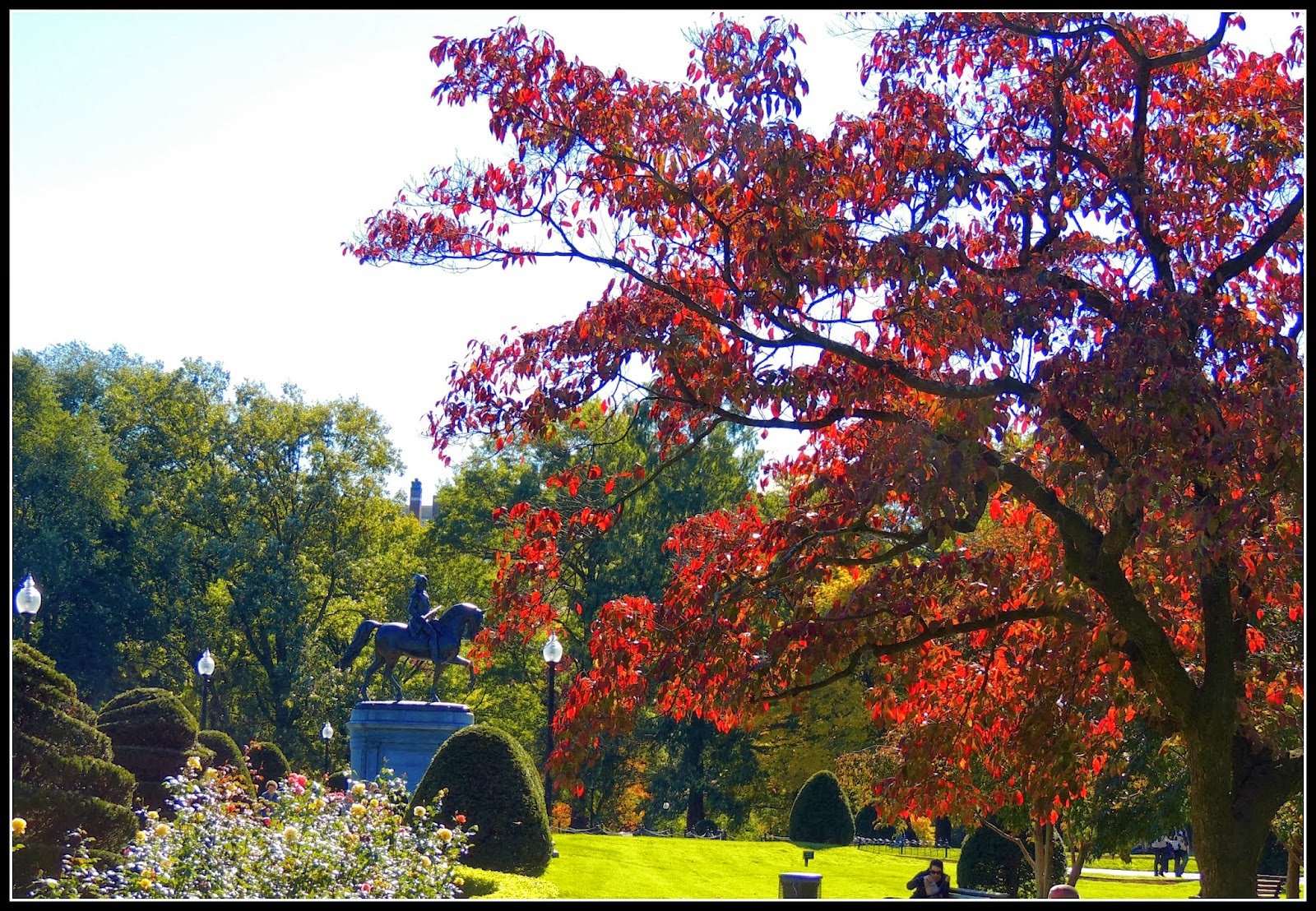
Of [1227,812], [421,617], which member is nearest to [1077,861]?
[421,617]

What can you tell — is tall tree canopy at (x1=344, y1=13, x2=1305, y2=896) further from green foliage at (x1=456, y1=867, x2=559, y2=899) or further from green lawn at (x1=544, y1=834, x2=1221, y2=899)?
green lawn at (x1=544, y1=834, x2=1221, y2=899)

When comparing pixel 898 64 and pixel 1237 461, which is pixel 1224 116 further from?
pixel 1237 461

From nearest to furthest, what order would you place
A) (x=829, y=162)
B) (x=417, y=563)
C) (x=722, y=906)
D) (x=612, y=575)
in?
(x=722, y=906) < (x=829, y=162) < (x=612, y=575) < (x=417, y=563)

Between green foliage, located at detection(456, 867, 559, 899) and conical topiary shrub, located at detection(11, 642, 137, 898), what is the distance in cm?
366

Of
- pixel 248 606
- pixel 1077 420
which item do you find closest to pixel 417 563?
pixel 248 606

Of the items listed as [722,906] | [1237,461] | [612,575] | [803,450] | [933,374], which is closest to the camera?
[722,906]

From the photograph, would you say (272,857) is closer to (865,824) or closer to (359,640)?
(359,640)

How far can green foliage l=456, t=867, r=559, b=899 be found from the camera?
1400 centimetres

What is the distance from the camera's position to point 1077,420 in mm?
6758

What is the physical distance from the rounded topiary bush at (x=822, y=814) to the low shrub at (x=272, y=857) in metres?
18.0

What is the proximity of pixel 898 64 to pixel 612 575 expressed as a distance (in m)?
30.6

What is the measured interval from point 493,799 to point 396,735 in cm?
508

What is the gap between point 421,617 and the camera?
22.1 metres

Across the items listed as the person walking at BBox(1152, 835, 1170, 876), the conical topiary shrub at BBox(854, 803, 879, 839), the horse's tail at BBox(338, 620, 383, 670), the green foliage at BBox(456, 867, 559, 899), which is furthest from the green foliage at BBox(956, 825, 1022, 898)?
the conical topiary shrub at BBox(854, 803, 879, 839)
